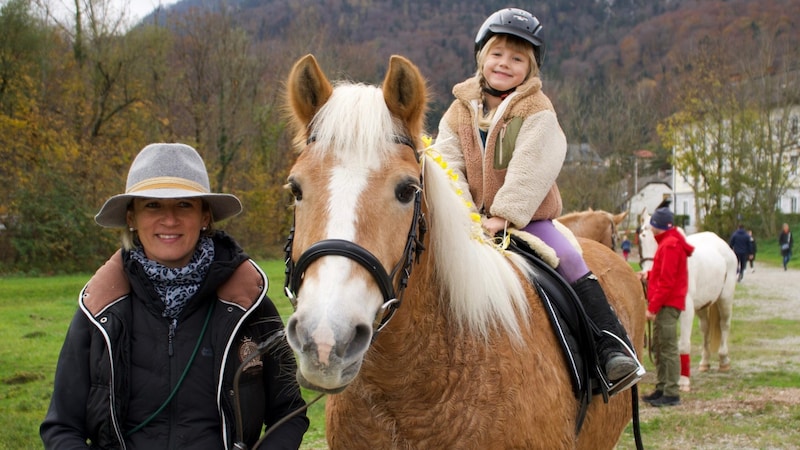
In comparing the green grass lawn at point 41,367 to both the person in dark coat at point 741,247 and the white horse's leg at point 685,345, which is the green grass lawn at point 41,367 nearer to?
the white horse's leg at point 685,345

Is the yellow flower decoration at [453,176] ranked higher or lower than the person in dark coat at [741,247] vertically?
higher

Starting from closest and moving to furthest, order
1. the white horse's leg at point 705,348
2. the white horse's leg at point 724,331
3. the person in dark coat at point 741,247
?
the white horse's leg at point 724,331, the white horse's leg at point 705,348, the person in dark coat at point 741,247

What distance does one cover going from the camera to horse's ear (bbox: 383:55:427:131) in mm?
2264

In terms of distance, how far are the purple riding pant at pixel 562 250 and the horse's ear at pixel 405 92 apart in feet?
4.23

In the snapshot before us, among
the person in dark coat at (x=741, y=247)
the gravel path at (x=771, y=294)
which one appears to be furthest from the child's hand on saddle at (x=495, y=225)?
the person in dark coat at (x=741, y=247)

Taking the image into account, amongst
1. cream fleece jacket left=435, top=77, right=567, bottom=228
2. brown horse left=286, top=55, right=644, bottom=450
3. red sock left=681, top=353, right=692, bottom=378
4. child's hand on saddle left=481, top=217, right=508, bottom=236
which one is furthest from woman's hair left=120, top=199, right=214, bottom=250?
red sock left=681, top=353, right=692, bottom=378

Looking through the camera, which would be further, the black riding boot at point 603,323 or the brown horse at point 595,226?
the brown horse at point 595,226

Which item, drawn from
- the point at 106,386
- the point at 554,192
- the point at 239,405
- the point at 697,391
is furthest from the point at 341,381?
the point at 697,391

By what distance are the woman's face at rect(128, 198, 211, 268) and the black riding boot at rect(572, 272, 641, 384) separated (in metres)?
1.88

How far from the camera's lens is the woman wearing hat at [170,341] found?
2.33 meters

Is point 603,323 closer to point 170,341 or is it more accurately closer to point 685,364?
point 170,341

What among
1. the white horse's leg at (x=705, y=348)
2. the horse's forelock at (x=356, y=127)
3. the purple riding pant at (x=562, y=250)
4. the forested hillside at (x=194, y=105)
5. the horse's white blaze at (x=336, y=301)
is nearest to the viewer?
the horse's white blaze at (x=336, y=301)

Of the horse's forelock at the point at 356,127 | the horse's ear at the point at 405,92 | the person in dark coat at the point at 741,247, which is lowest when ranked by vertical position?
→ the person in dark coat at the point at 741,247

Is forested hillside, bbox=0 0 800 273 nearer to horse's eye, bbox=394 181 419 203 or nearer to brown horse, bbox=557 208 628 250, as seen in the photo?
brown horse, bbox=557 208 628 250
